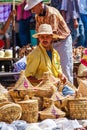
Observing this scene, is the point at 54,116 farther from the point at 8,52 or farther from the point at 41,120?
the point at 8,52

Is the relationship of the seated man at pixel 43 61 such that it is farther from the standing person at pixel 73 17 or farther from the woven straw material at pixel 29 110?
the standing person at pixel 73 17

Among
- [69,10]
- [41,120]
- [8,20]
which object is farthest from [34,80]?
[69,10]

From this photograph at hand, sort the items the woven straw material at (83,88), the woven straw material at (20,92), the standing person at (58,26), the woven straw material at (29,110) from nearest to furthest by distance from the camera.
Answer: the woven straw material at (29,110), the woven straw material at (20,92), the woven straw material at (83,88), the standing person at (58,26)

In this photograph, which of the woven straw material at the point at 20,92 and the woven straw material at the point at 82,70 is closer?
the woven straw material at the point at 20,92

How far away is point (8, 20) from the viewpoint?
9398mm

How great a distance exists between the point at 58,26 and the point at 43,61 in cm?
118

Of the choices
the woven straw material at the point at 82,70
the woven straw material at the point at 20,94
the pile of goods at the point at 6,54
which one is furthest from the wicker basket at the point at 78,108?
the pile of goods at the point at 6,54

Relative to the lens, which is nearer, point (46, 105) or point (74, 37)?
point (46, 105)

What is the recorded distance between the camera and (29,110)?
3.94 meters

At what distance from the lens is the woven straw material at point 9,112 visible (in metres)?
3.76

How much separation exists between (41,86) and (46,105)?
270 mm

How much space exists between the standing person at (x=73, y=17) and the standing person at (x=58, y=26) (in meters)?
3.31

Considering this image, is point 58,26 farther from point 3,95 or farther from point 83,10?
point 83,10

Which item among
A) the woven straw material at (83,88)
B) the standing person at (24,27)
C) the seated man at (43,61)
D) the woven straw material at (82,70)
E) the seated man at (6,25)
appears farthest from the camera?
the standing person at (24,27)
